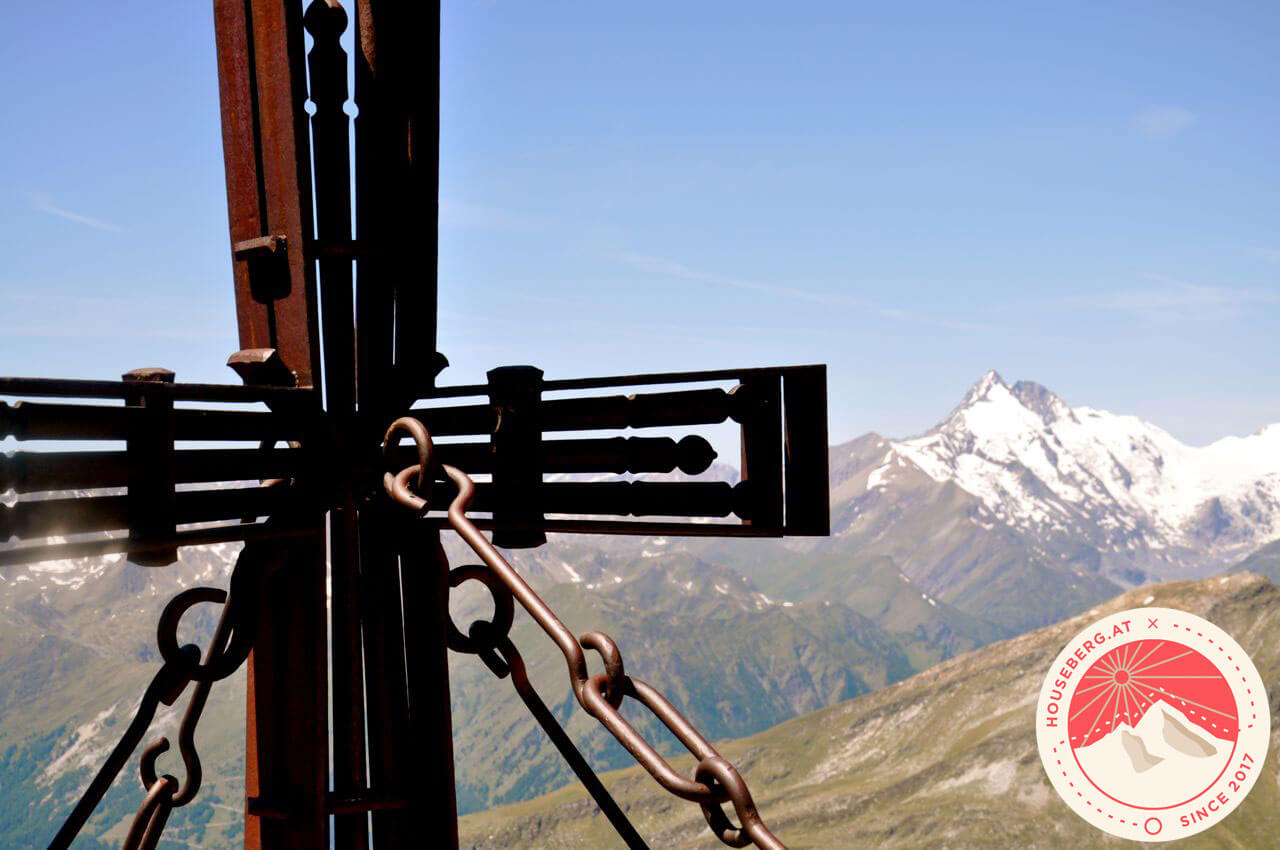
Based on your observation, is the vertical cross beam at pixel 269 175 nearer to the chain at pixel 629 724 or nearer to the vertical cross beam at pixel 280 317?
the vertical cross beam at pixel 280 317

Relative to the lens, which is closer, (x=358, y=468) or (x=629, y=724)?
(x=629, y=724)

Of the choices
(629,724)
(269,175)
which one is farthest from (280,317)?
(629,724)

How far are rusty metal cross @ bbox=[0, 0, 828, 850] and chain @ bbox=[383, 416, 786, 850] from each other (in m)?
1.64

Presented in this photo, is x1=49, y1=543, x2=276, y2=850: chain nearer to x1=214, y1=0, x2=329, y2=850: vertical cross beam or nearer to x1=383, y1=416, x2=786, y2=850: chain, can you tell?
x1=214, y1=0, x2=329, y2=850: vertical cross beam

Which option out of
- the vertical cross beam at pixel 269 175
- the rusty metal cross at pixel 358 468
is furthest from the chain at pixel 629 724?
the vertical cross beam at pixel 269 175

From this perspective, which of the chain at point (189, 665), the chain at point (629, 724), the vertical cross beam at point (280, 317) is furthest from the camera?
the vertical cross beam at point (280, 317)

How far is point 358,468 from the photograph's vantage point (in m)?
6.07

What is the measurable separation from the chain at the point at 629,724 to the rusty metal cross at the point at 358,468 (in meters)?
1.64

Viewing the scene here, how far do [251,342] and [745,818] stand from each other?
3923 mm

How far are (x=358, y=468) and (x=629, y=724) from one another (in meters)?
2.70

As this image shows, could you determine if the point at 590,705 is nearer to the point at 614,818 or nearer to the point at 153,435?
the point at 614,818

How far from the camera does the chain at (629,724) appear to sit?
11.0 ft

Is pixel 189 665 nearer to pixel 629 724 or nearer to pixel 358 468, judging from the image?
pixel 358 468

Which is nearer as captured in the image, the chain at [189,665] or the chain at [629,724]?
the chain at [629,724]
